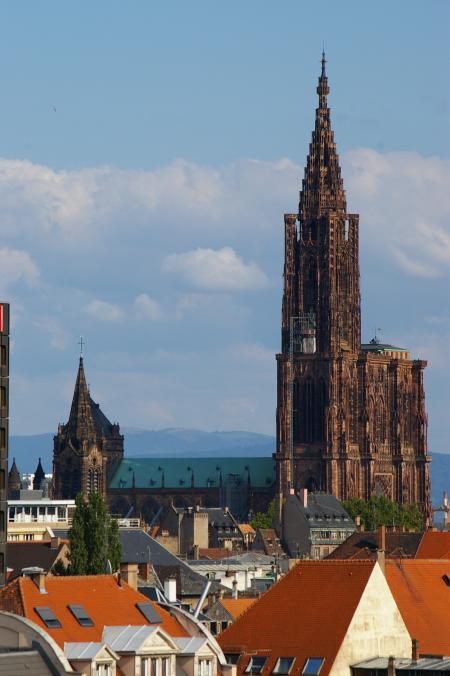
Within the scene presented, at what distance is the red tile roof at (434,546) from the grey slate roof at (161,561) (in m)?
12.7

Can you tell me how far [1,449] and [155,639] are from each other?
564 inches

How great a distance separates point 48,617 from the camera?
300ft

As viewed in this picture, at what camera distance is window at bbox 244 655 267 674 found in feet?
321

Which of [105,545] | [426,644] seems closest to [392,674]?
[426,644]

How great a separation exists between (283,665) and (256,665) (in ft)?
4.00

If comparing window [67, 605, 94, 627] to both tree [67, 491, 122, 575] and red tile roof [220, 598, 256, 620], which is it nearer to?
tree [67, 491, 122, 575]

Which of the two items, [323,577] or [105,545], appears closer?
[323,577]

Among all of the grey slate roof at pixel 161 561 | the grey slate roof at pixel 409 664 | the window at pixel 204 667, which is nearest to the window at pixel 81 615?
the window at pixel 204 667

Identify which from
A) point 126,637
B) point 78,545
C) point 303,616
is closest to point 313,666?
point 303,616

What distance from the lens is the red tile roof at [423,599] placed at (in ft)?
349

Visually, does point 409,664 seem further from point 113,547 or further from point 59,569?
point 113,547

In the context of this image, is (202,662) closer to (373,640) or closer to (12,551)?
(373,640)

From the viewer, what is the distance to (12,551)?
152m

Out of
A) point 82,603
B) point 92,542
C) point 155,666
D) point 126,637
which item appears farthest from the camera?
point 92,542
